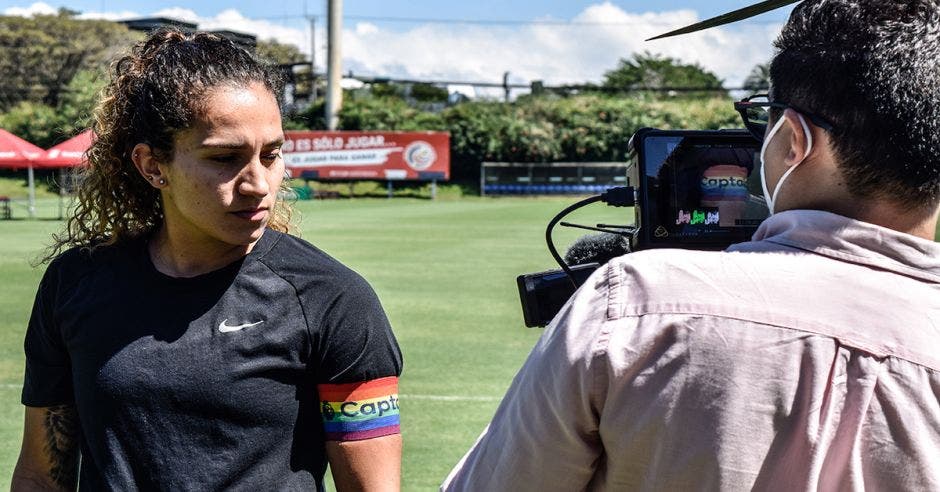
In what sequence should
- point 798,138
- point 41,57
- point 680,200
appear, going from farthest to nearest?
point 41,57 < point 680,200 < point 798,138

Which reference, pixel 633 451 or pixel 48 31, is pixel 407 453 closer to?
pixel 633 451

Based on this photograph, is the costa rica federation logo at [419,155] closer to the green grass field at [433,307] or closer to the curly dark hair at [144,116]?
the green grass field at [433,307]

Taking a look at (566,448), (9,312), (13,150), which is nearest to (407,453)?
(566,448)

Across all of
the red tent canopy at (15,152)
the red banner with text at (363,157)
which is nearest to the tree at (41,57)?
the red banner with text at (363,157)

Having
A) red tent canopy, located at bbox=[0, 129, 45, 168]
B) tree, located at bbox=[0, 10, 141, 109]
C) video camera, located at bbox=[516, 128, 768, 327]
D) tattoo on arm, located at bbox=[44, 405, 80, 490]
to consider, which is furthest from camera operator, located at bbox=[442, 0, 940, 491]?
tree, located at bbox=[0, 10, 141, 109]

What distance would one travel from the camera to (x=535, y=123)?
46.8m

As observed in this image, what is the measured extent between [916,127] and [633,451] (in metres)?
0.53

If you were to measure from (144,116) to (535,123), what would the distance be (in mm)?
44859

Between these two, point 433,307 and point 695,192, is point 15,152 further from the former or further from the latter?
point 695,192

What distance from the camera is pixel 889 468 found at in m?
1.31

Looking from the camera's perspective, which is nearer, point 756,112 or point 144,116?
point 756,112

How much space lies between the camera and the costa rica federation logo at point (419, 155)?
134 ft

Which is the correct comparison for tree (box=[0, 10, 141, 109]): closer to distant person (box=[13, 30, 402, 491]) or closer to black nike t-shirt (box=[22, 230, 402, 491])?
distant person (box=[13, 30, 402, 491])

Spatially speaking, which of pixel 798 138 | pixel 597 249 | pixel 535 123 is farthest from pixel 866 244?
pixel 535 123
